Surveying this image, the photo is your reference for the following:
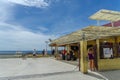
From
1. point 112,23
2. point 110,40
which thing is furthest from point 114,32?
point 112,23

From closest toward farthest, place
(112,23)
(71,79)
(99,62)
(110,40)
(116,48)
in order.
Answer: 1. (71,79)
2. (99,62)
3. (116,48)
4. (110,40)
5. (112,23)

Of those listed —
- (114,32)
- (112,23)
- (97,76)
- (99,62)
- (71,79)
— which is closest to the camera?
(71,79)

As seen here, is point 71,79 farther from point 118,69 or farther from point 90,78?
point 118,69

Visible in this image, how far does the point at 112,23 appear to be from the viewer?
1027 inches

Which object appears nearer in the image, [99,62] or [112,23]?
[99,62]

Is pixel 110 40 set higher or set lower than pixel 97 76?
higher

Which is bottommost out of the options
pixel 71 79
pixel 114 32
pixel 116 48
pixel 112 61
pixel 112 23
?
pixel 71 79

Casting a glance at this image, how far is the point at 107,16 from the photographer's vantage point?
27.3 metres

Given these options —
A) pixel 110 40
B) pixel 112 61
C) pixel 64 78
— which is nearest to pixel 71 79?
pixel 64 78

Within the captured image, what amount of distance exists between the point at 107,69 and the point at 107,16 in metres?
13.5

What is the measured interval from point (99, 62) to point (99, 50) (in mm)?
941

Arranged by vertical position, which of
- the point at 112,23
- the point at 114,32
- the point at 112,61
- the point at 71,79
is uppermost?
the point at 112,23

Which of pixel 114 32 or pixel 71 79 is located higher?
pixel 114 32

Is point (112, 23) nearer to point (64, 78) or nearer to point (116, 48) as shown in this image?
point (116, 48)
